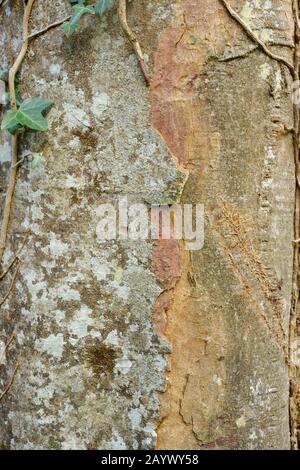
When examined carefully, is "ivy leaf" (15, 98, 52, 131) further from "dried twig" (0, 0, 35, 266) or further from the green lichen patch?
the green lichen patch

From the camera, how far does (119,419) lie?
1.76 metres

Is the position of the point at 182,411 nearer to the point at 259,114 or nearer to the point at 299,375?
the point at 299,375

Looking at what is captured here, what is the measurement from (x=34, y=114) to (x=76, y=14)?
28cm

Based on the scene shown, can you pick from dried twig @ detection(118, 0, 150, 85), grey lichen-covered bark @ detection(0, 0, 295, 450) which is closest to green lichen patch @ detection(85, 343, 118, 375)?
grey lichen-covered bark @ detection(0, 0, 295, 450)

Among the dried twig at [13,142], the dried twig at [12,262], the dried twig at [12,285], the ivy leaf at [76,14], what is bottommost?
the dried twig at [12,285]

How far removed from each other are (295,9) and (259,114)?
1.10 ft

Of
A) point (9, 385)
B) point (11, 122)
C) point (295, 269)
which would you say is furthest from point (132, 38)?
point (9, 385)

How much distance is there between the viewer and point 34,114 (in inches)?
70.7

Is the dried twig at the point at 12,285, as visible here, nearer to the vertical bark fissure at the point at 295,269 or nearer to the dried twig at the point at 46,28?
the dried twig at the point at 46,28

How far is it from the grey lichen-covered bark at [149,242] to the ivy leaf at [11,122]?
0.14 feet

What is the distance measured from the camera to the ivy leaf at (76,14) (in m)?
1.73

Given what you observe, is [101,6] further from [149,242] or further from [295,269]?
[295,269]

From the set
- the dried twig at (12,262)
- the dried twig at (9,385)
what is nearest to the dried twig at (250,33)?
the dried twig at (12,262)
